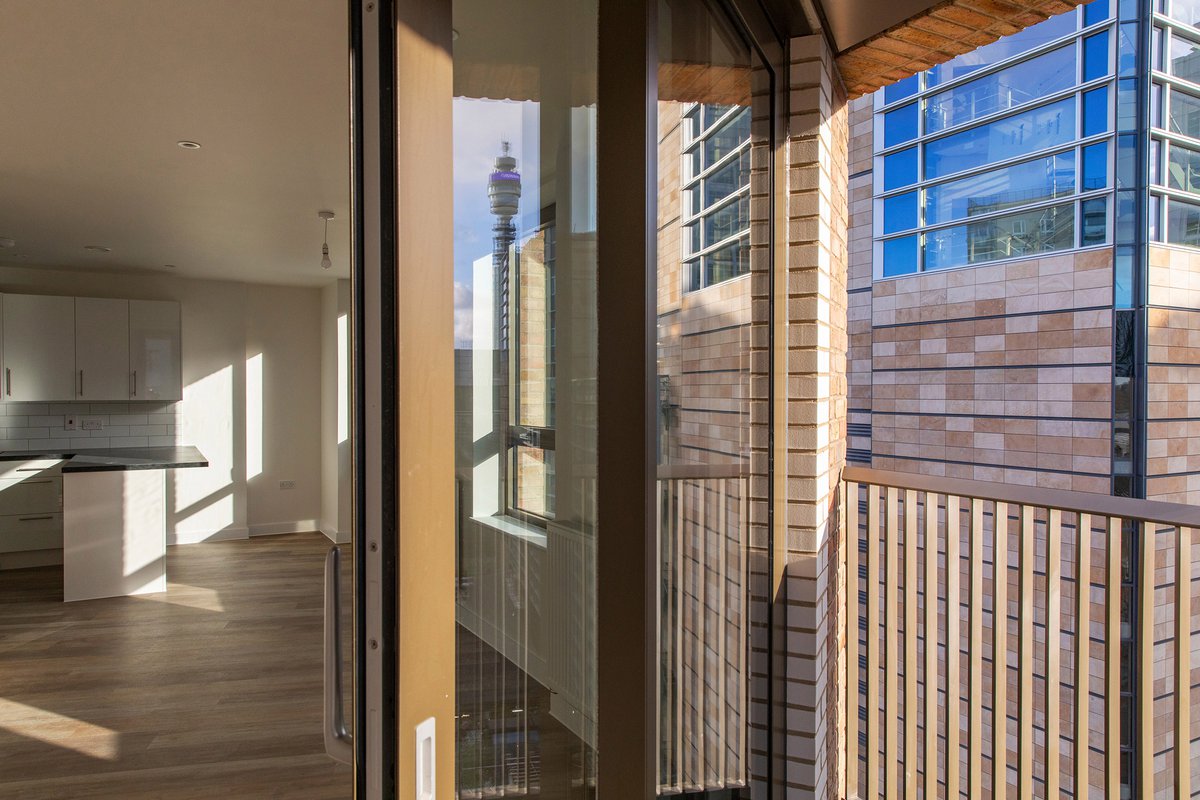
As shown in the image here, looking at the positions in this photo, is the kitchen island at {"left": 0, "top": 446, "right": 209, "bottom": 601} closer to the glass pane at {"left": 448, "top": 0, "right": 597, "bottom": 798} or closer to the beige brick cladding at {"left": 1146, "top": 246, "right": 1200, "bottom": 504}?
the glass pane at {"left": 448, "top": 0, "right": 597, "bottom": 798}

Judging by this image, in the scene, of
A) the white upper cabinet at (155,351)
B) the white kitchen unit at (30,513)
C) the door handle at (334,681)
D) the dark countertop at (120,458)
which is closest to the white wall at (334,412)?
the dark countertop at (120,458)

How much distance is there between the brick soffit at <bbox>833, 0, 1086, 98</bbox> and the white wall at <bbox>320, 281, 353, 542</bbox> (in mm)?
5561

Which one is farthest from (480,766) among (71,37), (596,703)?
(71,37)

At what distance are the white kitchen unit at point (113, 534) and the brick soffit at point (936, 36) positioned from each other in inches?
239

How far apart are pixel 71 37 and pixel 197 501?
20.7ft

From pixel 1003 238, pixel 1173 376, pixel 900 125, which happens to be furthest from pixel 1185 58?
pixel 1173 376

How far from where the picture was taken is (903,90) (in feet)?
11.4

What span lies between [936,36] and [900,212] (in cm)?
141

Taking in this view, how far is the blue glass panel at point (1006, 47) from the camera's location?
9.49ft

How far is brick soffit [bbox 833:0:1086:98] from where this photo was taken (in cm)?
197

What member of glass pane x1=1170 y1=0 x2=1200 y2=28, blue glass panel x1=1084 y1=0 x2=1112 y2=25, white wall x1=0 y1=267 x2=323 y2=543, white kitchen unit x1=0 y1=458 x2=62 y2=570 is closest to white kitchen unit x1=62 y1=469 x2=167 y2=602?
white kitchen unit x1=0 y1=458 x2=62 y2=570

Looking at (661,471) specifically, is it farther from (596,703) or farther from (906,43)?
(906,43)

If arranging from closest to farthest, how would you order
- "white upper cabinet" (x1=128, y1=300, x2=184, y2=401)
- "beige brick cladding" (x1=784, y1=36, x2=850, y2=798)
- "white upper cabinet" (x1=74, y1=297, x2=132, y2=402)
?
"beige brick cladding" (x1=784, y1=36, x2=850, y2=798) → "white upper cabinet" (x1=74, y1=297, x2=132, y2=402) → "white upper cabinet" (x1=128, y1=300, x2=184, y2=401)

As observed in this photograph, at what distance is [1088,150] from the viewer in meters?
2.79
